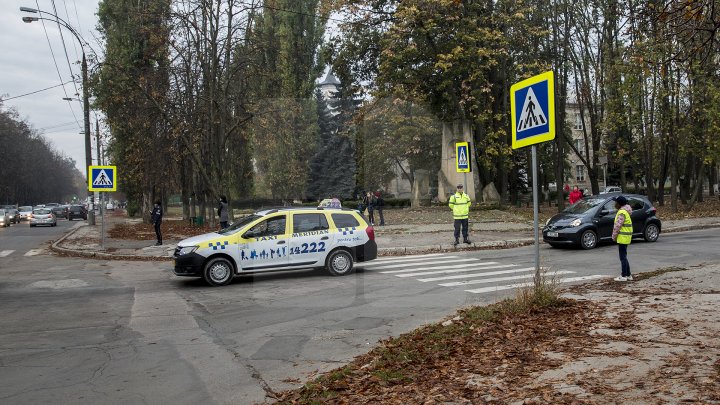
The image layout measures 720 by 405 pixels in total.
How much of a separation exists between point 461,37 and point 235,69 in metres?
12.1

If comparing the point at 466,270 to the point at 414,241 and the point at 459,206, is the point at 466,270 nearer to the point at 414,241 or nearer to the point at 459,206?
the point at 459,206

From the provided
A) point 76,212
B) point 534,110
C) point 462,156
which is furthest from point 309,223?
point 76,212

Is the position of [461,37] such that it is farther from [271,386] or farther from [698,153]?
[271,386]

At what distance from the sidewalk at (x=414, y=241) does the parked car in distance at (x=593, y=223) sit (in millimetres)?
2529

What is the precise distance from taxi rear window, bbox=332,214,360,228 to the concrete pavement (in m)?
5.25

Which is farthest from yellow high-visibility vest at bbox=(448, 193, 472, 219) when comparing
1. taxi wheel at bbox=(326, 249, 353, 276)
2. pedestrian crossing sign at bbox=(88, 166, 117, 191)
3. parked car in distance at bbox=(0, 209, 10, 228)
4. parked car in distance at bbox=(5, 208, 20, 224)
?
parked car in distance at bbox=(5, 208, 20, 224)

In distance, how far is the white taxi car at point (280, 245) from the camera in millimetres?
12594

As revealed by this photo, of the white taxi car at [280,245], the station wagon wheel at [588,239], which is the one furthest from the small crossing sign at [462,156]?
the white taxi car at [280,245]

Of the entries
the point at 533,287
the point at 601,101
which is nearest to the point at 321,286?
the point at 533,287

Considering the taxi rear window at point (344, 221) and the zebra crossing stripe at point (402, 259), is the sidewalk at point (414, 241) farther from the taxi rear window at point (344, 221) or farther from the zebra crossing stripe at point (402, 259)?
the taxi rear window at point (344, 221)

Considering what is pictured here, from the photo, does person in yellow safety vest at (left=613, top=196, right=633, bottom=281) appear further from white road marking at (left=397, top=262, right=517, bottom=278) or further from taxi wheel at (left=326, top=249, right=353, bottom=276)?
taxi wheel at (left=326, top=249, right=353, bottom=276)

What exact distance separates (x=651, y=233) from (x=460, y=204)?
5984mm

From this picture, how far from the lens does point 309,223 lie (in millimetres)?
13586

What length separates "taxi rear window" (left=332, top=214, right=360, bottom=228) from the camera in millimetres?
13805
